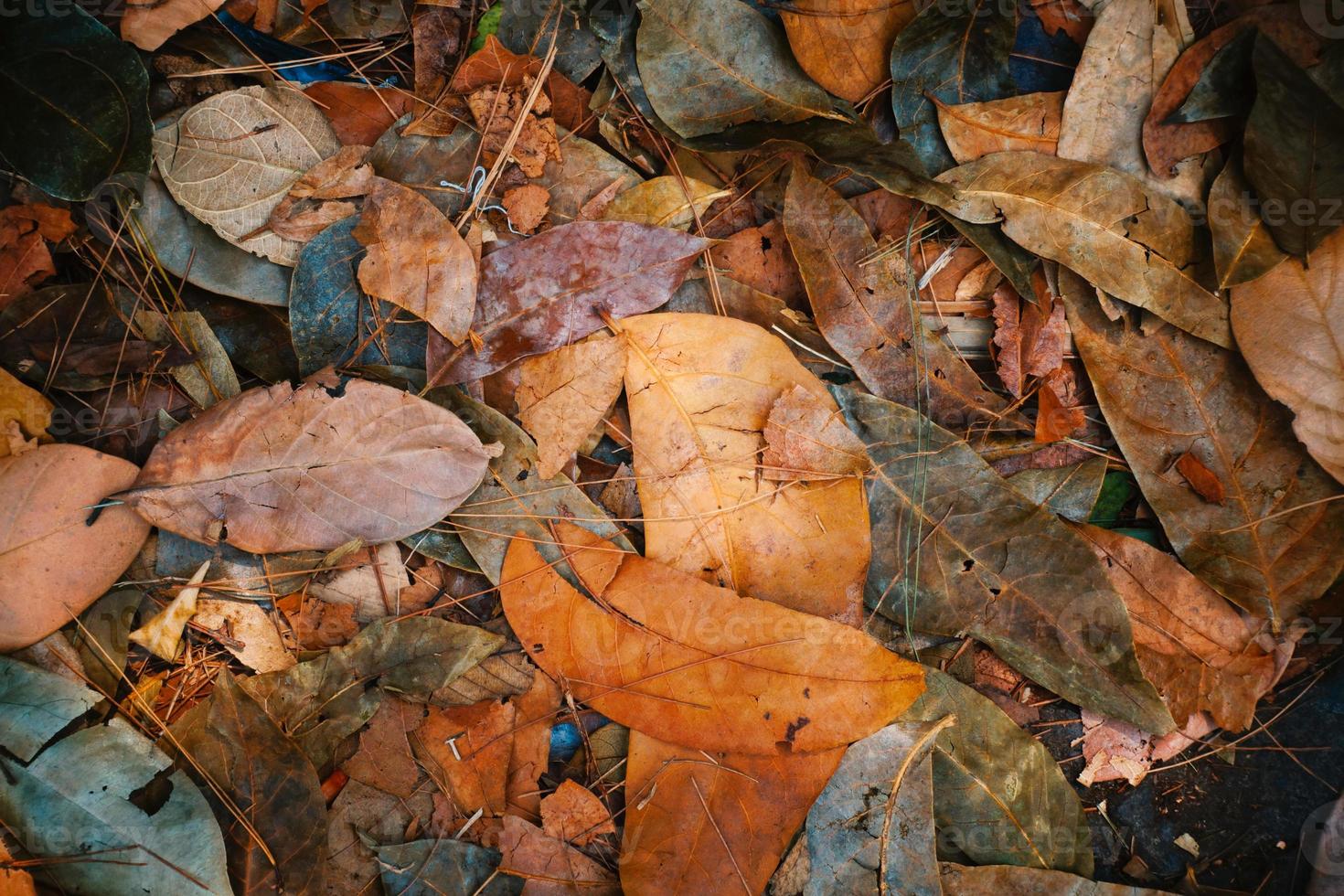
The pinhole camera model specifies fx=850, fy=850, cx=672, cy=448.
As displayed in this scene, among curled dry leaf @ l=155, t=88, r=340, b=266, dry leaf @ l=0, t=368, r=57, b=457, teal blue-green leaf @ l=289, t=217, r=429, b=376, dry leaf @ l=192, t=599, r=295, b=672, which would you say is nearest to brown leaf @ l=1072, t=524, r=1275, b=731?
teal blue-green leaf @ l=289, t=217, r=429, b=376

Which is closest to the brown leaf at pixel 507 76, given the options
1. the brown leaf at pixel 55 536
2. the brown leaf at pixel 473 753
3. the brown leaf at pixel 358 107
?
the brown leaf at pixel 358 107

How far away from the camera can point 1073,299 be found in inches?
83.4

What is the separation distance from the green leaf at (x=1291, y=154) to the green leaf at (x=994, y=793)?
4.34 ft

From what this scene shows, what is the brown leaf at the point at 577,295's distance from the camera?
2.01 m

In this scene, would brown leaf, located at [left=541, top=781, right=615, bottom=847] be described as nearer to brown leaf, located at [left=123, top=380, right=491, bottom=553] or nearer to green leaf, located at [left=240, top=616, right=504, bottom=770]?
green leaf, located at [left=240, top=616, right=504, bottom=770]

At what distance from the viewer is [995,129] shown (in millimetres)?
Answer: 2104

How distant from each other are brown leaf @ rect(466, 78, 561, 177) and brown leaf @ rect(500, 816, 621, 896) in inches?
62.8

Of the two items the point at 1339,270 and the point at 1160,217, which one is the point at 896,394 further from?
the point at 1339,270

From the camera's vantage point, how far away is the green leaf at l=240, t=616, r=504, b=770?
2.00 meters

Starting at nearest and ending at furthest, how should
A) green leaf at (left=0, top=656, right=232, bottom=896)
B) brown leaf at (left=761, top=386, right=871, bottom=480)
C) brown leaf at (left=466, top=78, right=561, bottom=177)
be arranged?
green leaf at (left=0, top=656, right=232, bottom=896) → brown leaf at (left=761, top=386, right=871, bottom=480) → brown leaf at (left=466, top=78, right=561, bottom=177)

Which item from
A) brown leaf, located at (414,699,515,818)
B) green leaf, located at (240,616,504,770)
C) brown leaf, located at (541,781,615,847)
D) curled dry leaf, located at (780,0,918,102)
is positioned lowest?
brown leaf, located at (541,781,615,847)

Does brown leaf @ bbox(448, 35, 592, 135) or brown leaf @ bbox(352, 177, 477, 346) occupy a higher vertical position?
brown leaf @ bbox(448, 35, 592, 135)

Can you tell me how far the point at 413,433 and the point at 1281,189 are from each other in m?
2.08

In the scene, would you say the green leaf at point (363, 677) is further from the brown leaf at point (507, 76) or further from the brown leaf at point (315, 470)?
the brown leaf at point (507, 76)
